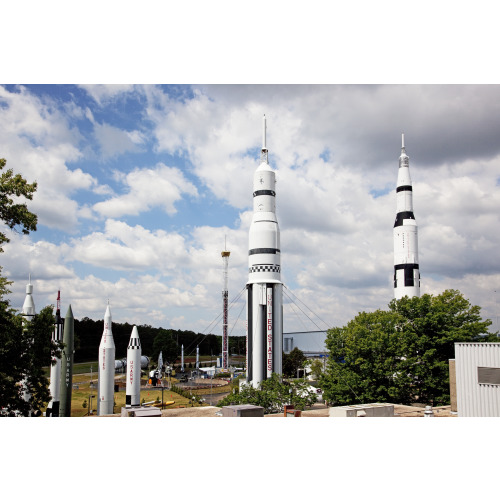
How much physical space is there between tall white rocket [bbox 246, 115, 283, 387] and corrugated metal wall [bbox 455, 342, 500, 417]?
25.9 feet

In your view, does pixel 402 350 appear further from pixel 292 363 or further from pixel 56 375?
pixel 292 363

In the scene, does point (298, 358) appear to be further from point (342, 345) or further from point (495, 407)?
point (495, 407)

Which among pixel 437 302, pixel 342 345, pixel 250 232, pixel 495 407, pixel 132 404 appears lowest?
pixel 132 404

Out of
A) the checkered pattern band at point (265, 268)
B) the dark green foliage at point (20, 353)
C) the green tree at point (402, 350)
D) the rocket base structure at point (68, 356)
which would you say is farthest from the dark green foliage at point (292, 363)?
the dark green foliage at point (20, 353)

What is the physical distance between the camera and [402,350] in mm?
17062

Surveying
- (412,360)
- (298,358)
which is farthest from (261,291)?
(298,358)

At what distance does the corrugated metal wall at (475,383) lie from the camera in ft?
35.0

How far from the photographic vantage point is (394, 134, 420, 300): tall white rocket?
21953 mm

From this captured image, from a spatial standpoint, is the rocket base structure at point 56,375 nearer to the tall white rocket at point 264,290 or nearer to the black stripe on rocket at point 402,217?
the tall white rocket at point 264,290

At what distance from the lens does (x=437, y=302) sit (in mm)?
18203

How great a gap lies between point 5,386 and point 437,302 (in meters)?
14.8

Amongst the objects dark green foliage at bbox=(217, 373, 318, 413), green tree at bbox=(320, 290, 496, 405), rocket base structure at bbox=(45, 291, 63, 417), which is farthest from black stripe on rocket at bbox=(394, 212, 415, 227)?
rocket base structure at bbox=(45, 291, 63, 417)

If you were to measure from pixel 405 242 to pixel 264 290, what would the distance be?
800 centimetres

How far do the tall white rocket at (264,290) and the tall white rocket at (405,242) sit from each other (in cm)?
698
